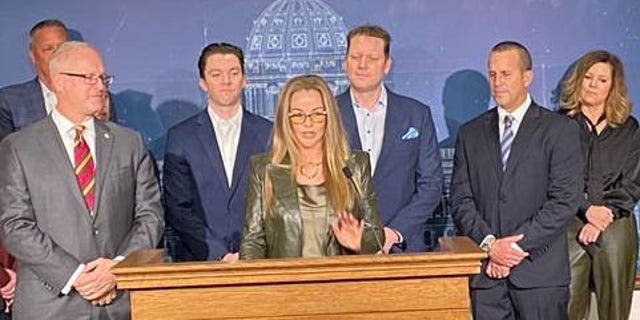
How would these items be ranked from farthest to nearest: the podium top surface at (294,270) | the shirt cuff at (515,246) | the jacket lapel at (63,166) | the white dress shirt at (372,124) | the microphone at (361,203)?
the white dress shirt at (372,124) < the shirt cuff at (515,246) < the jacket lapel at (63,166) < the microphone at (361,203) < the podium top surface at (294,270)

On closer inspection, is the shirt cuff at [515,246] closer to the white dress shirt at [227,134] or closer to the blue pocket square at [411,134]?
the blue pocket square at [411,134]

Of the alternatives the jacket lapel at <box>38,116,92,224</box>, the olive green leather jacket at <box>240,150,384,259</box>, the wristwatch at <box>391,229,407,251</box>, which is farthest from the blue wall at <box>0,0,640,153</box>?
the olive green leather jacket at <box>240,150,384,259</box>

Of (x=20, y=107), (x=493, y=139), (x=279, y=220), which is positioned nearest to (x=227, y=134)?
(x=20, y=107)

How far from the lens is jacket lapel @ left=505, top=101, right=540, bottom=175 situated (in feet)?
13.2

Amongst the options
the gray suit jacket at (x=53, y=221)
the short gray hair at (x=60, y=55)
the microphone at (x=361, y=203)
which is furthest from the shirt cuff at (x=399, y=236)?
the short gray hair at (x=60, y=55)

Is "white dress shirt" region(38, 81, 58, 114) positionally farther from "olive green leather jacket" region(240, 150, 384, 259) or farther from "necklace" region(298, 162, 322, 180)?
"necklace" region(298, 162, 322, 180)

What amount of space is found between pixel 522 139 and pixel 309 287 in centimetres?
172

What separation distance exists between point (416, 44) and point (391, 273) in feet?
8.25

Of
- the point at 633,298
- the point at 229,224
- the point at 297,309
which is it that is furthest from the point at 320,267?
the point at 633,298

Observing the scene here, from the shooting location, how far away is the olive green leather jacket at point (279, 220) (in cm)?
328

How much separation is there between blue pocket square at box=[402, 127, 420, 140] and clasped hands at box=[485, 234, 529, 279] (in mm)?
589

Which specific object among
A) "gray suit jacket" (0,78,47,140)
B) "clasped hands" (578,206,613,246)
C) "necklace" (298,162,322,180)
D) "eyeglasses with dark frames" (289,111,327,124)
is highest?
"eyeglasses with dark frames" (289,111,327,124)

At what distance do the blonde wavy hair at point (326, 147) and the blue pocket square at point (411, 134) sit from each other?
922 millimetres

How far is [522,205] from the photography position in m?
4.01
